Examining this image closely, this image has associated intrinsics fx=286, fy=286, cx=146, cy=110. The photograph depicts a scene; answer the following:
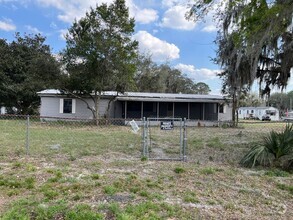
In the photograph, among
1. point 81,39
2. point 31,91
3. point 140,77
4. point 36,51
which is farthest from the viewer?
point 140,77

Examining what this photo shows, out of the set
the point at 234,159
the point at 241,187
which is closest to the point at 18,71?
the point at 234,159

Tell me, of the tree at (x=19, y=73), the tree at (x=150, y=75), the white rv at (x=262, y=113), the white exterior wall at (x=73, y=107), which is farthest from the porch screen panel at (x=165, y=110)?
the white rv at (x=262, y=113)

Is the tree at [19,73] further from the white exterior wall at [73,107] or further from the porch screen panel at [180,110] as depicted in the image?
the porch screen panel at [180,110]

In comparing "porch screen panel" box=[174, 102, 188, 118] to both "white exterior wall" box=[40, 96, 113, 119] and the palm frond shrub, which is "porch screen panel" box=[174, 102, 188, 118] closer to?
"white exterior wall" box=[40, 96, 113, 119]

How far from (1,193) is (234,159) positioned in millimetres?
5706

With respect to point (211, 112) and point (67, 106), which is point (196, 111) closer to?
point (211, 112)

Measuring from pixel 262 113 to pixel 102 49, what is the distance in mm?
38678

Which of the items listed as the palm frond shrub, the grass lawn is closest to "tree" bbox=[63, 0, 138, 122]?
the grass lawn

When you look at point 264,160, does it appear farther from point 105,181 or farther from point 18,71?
point 18,71

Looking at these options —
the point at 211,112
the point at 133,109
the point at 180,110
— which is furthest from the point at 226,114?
the point at 133,109

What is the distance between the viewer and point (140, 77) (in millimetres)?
36812

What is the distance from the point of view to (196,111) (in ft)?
77.9

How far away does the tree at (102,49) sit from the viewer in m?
17.8

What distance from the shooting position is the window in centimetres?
2191
